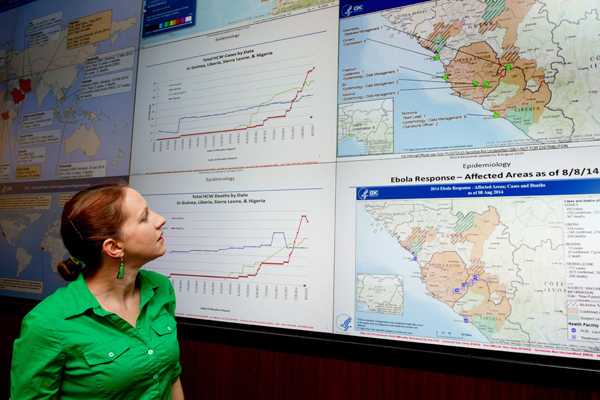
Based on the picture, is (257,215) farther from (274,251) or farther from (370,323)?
(370,323)

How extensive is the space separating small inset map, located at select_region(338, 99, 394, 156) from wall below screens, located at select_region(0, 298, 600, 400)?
2.41 ft

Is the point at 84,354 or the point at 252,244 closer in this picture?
the point at 84,354

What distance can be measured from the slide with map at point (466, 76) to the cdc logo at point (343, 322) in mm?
617

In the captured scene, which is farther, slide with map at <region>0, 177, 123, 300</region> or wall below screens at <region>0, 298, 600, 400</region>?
slide with map at <region>0, 177, 123, 300</region>

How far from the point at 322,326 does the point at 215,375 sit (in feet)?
1.91

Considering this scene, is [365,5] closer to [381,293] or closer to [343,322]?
[381,293]

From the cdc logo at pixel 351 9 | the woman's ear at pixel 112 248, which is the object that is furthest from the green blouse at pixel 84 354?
the cdc logo at pixel 351 9

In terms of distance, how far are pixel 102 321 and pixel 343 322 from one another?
2.74 ft

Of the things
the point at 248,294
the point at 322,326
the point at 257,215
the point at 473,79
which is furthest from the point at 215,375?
the point at 473,79

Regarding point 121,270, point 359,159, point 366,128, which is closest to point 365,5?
point 366,128

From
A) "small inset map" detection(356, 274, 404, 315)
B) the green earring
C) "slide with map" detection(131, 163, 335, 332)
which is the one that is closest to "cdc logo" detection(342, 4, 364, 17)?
"slide with map" detection(131, 163, 335, 332)

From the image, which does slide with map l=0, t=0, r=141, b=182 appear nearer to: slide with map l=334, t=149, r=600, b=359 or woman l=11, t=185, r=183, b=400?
woman l=11, t=185, r=183, b=400

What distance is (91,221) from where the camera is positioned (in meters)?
1.29

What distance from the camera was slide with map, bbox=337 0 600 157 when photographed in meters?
1.39
